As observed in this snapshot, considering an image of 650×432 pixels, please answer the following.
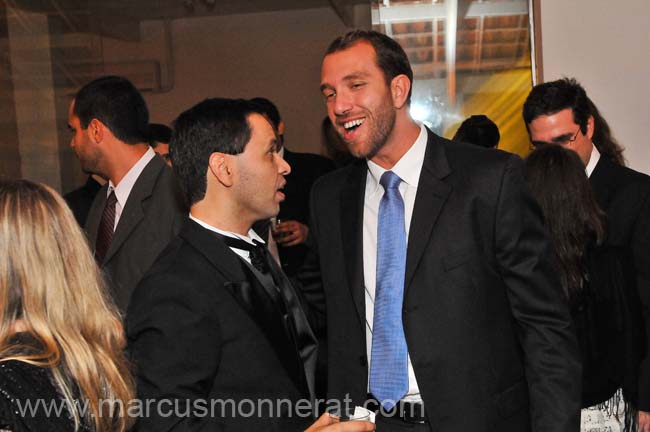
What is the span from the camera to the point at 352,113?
7.25 ft

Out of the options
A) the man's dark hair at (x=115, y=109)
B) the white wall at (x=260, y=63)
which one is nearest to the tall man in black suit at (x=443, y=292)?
the man's dark hair at (x=115, y=109)

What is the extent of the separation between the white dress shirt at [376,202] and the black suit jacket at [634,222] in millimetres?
893

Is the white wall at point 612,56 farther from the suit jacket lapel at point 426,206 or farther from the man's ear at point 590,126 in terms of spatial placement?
the suit jacket lapel at point 426,206

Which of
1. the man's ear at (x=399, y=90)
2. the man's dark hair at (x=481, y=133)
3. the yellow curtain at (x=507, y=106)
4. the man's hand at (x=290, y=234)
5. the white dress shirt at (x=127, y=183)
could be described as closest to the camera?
the man's ear at (x=399, y=90)

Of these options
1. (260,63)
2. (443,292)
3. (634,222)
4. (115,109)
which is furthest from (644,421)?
(260,63)

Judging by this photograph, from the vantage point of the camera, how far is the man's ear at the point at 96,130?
10.5 ft

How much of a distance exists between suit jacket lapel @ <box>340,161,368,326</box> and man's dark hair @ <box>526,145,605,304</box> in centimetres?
66

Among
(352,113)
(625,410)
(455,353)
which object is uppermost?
(352,113)

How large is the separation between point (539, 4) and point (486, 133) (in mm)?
767

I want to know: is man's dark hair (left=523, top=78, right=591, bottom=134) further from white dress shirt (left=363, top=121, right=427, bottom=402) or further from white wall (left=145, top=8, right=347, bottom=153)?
white wall (left=145, top=8, right=347, bottom=153)

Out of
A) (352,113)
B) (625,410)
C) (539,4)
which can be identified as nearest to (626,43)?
(539,4)

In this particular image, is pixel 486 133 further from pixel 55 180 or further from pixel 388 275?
pixel 55 180

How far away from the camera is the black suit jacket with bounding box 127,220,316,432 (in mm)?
1685

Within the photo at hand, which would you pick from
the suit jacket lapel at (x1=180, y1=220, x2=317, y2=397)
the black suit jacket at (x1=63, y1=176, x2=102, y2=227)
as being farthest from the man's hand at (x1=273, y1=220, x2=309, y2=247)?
the suit jacket lapel at (x1=180, y1=220, x2=317, y2=397)
